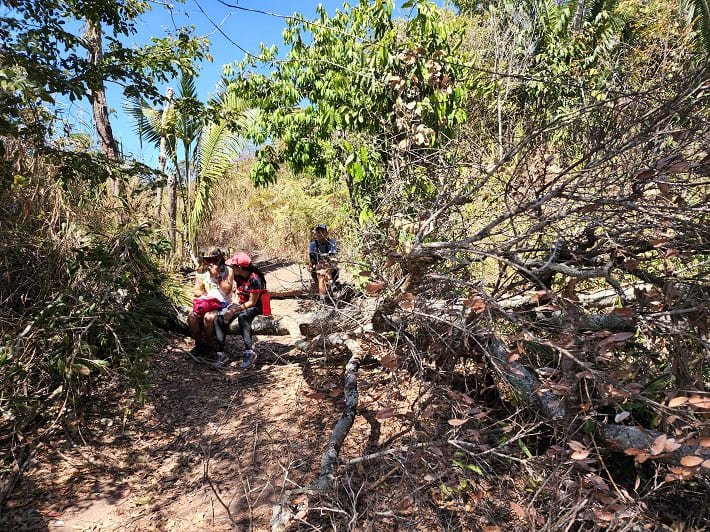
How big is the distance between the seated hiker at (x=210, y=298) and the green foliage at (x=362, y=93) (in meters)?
1.61

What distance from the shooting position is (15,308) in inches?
130

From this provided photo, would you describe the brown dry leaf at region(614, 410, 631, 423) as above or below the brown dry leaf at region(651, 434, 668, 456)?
above

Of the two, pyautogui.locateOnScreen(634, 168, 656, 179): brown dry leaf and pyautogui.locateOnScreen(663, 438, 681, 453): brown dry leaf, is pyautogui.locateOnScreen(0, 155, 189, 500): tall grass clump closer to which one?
pyautogui.locateOnScreen(663, 438, 681, 453): brown dry leaf

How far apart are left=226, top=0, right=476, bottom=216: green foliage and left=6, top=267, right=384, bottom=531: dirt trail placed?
2.15 m

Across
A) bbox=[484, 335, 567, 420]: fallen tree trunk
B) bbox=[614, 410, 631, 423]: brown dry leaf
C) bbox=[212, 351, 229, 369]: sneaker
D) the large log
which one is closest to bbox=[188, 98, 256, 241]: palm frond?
the large log

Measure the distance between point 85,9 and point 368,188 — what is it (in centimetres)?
298

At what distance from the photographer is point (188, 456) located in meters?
3.22

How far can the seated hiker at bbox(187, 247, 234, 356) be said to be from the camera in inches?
179

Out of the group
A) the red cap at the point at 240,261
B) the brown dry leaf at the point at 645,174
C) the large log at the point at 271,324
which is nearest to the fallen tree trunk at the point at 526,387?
the brown dry leaf at the point at 645,174

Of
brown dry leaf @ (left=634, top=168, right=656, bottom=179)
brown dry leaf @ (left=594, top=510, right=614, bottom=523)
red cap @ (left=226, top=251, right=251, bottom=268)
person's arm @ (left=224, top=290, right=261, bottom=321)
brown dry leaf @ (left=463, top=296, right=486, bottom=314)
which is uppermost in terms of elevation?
brown dry leaf @ (left=634, top=168, right=656, bottom=179)

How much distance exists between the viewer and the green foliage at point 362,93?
4371 millimetres

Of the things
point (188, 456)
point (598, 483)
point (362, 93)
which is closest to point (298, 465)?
point (188, 456)

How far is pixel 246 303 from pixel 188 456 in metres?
1.72

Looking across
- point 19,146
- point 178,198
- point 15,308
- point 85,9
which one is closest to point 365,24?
point 85,9
